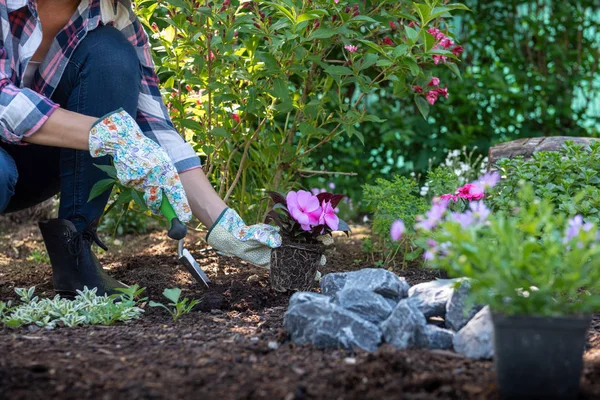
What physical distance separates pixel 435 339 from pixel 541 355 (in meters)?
0.41

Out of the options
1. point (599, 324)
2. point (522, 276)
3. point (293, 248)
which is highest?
point (522, 276)

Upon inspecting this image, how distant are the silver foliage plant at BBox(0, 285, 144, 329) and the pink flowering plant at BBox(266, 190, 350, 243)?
50 cm

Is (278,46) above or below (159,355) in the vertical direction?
above

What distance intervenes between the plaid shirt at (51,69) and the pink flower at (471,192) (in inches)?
35.5

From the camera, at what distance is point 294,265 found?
7.25 feet

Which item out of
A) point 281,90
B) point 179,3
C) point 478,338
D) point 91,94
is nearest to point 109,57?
point 91,94

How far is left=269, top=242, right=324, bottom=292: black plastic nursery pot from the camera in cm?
221

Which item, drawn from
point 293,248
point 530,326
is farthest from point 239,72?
point 530,326

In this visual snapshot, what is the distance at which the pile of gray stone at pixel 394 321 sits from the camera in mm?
1606

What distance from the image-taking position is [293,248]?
220cm

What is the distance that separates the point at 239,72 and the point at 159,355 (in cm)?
126

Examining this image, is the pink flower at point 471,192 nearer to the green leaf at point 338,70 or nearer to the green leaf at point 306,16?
the green leaf at point 338,70

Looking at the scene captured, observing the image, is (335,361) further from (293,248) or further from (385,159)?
(385,159)

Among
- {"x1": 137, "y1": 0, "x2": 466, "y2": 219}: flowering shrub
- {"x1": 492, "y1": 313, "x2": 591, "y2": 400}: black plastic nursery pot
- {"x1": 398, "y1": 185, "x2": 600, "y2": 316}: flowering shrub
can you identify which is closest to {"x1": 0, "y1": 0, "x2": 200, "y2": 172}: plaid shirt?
{"x1": 137, "y1": 0, "x2": 466, "y2": 219}: flowering shrub
